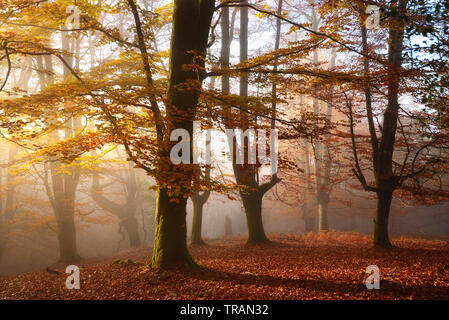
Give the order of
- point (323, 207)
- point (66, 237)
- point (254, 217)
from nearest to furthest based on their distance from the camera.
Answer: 1. point (254, 217)
2. point (66, 237)
3. point (323, 207)

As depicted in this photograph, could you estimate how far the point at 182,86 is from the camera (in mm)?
5852

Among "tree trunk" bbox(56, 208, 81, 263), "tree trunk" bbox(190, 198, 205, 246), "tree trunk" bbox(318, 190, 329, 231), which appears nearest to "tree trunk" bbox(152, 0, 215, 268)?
"tree trunk" bbox(190, 198, 205, 246)

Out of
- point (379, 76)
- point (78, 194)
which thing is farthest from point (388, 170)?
point (78, 194)

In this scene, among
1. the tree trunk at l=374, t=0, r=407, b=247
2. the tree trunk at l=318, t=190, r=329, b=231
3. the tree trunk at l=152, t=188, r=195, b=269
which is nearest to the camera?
the tree trunk at l=152, t=188, r=195, b=269

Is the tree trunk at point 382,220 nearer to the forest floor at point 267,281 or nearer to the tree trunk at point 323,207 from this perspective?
the forest floor at point 267,281

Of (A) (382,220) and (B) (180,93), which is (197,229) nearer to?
(A) (382,220)

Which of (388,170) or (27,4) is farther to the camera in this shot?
(388,170)

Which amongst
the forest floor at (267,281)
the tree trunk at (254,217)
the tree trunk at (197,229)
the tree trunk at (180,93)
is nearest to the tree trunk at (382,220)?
the forest floor at (267,281)

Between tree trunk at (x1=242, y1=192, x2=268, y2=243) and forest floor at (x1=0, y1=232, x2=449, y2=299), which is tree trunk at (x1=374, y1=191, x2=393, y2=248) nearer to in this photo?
forest floor at (x1=0, y1=232, x2=449, y2=299)

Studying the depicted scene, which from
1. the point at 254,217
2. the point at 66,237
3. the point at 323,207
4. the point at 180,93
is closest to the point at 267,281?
the point at 180,93

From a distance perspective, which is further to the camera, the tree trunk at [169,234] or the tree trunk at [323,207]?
the tree trunk at [323,207]
